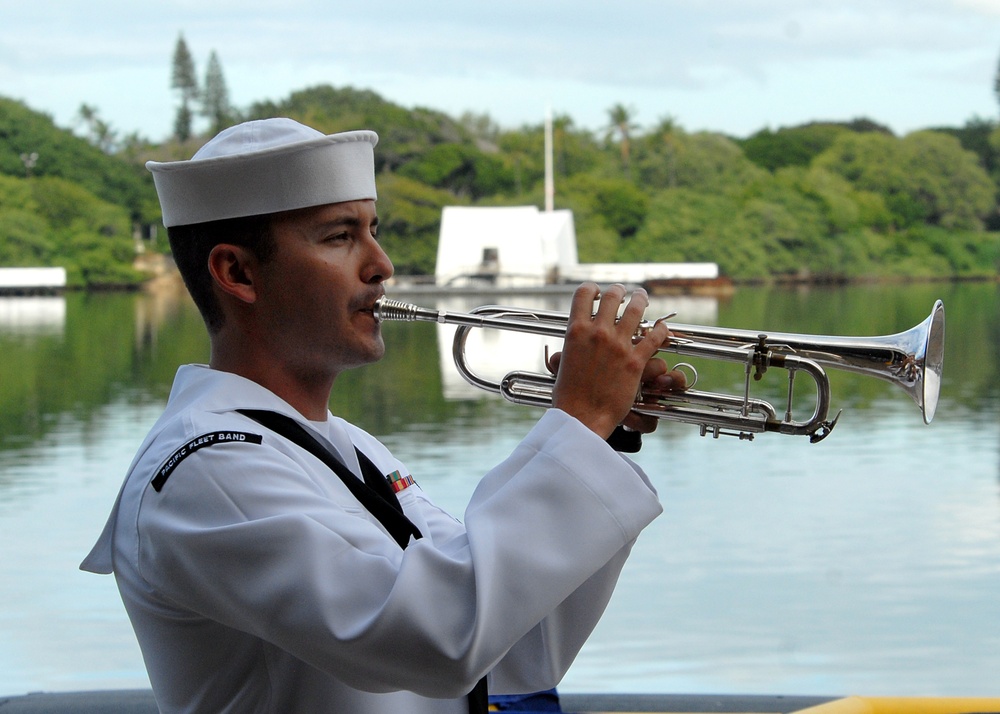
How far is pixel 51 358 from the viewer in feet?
75.5

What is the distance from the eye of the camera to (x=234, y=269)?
1.72 metres

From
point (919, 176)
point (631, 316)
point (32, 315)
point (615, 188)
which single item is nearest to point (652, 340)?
point (631, 316)

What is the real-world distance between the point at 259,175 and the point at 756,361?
0.97 metres

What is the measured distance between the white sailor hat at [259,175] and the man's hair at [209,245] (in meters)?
0.01

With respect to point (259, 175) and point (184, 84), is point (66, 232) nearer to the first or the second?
point (184, 84)

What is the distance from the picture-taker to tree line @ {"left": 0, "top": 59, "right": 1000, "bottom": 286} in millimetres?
61969

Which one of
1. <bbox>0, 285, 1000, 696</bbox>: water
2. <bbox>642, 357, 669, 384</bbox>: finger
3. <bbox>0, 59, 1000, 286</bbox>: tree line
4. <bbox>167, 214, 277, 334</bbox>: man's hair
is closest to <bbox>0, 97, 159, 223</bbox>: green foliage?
<bbox>0, 59, 1000, 286</bbox>: tree line

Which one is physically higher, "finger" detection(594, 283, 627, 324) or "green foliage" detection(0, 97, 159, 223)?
"green foliage" detection(0, 97, 159, 223)

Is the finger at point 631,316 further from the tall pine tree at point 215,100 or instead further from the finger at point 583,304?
the tall pine tree at point 215,100

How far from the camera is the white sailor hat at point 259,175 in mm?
1688

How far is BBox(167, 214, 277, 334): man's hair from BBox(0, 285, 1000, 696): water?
375cm

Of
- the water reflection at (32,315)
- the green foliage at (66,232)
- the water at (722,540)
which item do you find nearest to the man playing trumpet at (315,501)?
the water at (722,540)

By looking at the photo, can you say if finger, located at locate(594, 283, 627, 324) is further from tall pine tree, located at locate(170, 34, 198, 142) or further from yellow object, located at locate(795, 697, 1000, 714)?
tall pine tree, located at locate(170, 34, 198, 142)

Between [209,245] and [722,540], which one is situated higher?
[209,245]
